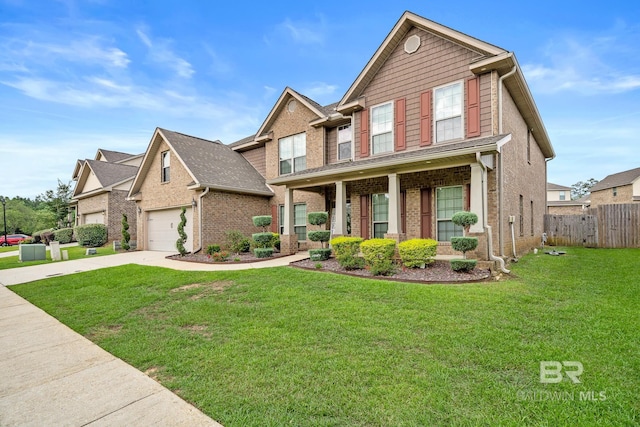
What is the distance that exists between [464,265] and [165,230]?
14967 millimetres

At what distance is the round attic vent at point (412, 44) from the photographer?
11.0 meters

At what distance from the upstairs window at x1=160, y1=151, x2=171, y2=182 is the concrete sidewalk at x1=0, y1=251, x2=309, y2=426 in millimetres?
12318

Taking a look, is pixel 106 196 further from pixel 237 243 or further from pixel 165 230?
pixel 237 243

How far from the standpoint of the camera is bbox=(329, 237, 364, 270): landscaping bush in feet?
28.5

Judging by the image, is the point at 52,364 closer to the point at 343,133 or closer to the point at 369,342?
the point at 369,342

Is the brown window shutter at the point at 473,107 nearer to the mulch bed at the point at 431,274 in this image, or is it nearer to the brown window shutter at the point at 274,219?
the mulch bed at the point at 431,274

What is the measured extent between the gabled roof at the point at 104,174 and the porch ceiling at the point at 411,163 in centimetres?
1572

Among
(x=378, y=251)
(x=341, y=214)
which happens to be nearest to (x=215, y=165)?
(x=341, y=214)

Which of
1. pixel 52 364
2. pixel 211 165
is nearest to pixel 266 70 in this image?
pixel 211 165

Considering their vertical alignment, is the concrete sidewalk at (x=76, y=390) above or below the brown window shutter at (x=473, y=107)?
below

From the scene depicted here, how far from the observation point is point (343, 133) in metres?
14.0

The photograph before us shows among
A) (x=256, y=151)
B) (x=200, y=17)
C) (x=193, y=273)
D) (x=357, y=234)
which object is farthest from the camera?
(x=256, y=151)

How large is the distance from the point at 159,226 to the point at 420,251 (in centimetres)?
1454

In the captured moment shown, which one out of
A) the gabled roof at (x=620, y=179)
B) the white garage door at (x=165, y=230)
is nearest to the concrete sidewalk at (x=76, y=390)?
the white garage door at (x=165, y=230)
